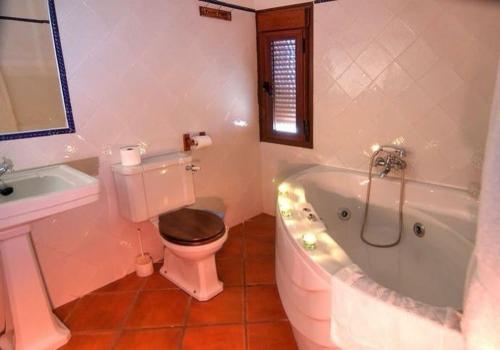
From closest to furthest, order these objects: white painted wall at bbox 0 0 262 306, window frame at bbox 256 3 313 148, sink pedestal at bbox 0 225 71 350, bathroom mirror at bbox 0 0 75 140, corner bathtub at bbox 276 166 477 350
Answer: corner bathtub at bbox 276 166 477 350, sink pedestal at bbox 0 225 71 350, bathroom mirror at bbox 0 0 75 140, white painted wall at bbox 0 0 262 306, window frame at bbox 256 3 313 148

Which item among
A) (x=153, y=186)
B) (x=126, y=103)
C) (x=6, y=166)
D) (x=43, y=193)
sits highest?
(x=126, y=103)

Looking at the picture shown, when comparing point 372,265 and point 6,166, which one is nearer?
point 6,166

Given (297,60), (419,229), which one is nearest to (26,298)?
(419,229)

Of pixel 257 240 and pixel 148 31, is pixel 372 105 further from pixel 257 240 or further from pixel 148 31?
pixel 148 31

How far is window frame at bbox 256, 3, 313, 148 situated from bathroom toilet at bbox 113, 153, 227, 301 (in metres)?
0.96

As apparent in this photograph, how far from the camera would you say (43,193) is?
149cm

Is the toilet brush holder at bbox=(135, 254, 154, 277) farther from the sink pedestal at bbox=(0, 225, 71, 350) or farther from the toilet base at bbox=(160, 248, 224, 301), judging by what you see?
the sink pedestal at bbox=(0, 225, 71, 350)

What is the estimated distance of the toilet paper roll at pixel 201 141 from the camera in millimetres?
2304

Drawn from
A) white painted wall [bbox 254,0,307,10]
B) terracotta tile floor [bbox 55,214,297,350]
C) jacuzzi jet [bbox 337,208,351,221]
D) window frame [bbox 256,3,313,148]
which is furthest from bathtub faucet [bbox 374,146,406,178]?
white painted wall [bbox 254,0,307,10]

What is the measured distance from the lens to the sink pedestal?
145 cm

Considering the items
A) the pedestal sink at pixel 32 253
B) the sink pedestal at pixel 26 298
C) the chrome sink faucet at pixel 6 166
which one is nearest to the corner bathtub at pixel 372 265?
the pedestal sink at pixel 32 253

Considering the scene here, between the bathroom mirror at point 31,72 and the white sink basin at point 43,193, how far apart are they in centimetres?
21

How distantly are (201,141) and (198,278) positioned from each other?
0.94m

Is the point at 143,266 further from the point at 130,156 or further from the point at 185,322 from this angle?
the point at 130,156
